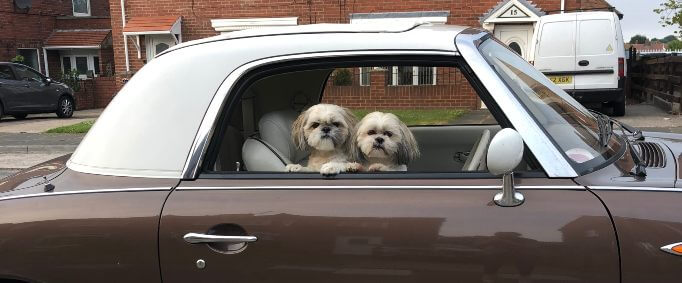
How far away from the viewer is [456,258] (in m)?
1.75

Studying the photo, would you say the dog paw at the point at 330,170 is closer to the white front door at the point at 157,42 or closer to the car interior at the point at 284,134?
the car interior at the point at 284,134

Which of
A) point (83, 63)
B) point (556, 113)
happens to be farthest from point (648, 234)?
point (83, 63)

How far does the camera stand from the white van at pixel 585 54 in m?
11.1

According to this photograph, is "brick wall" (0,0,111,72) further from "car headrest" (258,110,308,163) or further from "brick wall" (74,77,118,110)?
"car headrest" (258,110,308,163)

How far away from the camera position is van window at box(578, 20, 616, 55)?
36.3ft

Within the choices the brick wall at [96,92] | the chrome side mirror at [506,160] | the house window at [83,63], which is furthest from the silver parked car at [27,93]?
the chrome side mirror at [506,160]

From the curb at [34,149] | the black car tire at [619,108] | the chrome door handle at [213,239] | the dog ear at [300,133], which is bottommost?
the curb at [34,149]

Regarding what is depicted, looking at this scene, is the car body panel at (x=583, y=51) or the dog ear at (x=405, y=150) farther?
the car body panel at (x=583, y=51)

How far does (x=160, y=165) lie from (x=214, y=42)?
529 mm

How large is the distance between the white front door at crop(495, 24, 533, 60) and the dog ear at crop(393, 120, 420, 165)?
12.4 m

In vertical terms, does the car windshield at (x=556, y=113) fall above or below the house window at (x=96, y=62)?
below

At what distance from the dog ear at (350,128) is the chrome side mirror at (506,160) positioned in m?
0.89

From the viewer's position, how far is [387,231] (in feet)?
5.90

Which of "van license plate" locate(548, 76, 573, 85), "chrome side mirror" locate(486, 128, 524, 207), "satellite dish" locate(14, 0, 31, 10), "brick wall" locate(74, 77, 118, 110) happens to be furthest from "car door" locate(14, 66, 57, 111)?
"chrome side mirror" locate(486, 128, 524, 207)
